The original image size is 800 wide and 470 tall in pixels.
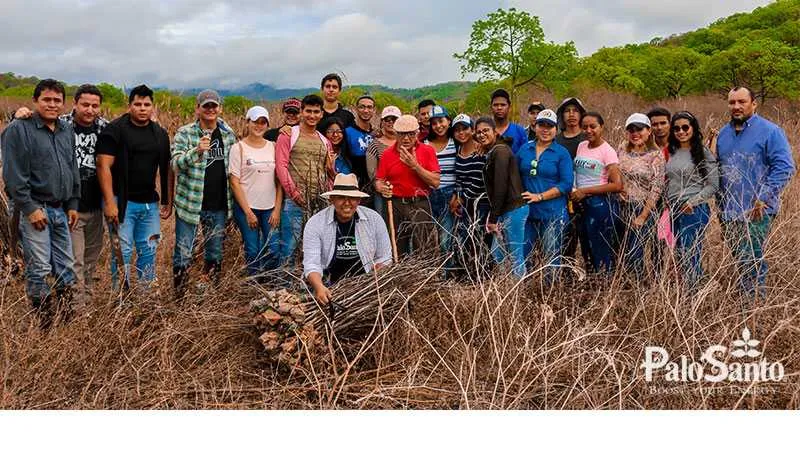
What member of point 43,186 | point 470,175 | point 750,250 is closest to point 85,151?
point 43,186

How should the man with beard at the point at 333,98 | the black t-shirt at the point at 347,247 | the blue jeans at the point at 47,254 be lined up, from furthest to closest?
the man with beard at the point at 333,98
the black t-shirt at the point at 347,247
the blue jeans at the point at 47,254

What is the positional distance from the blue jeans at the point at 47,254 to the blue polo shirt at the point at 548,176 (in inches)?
126

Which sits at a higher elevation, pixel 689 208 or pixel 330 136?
pixel 330 136

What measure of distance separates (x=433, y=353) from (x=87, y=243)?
2.61 meters

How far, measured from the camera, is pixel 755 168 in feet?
14.6

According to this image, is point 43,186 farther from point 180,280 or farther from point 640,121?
point 640,121

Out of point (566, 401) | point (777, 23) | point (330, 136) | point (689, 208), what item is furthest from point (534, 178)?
point (777, 23)

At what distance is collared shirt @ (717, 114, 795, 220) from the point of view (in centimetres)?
438

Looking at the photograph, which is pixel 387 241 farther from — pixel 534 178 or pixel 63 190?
pixel 63 190

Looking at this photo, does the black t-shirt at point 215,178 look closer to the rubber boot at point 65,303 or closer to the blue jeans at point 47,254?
the blue jeans at point 47,254

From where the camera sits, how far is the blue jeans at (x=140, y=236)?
4.47m

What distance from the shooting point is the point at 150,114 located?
4562mm

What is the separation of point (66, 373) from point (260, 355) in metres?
1.04

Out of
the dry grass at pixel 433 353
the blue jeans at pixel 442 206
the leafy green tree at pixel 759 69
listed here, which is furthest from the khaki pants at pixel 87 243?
the leafy green tree at pixel 759 69
